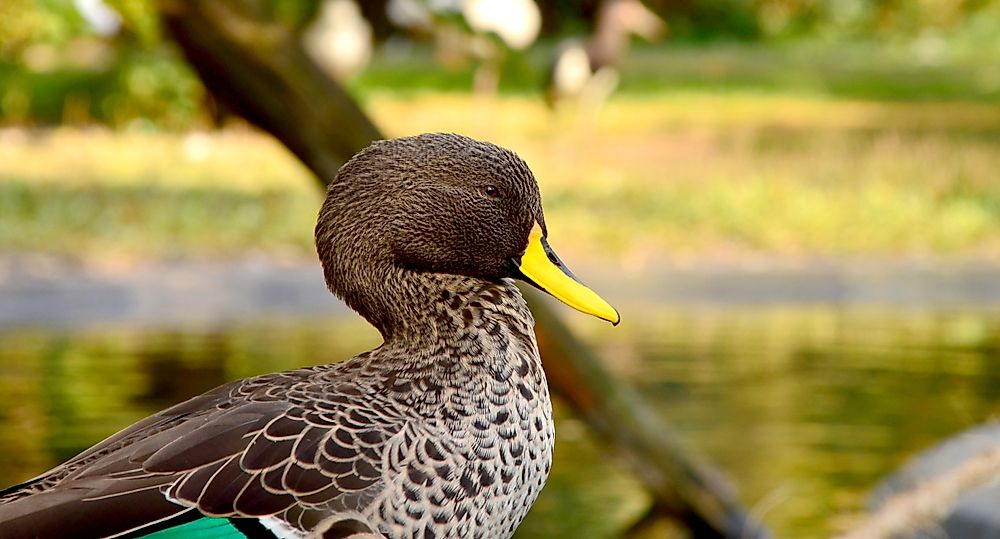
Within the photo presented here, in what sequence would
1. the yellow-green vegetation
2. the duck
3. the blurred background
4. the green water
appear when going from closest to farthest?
the duck < the green water < the blurred background < the yellow-green vegetation

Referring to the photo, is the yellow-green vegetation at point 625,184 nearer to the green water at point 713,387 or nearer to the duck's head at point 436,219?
the green water at point 713,387

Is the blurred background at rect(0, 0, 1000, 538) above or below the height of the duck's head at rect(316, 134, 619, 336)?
below

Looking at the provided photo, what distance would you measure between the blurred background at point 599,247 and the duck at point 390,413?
268 cm

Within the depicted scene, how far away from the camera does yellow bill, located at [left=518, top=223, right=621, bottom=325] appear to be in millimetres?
2672

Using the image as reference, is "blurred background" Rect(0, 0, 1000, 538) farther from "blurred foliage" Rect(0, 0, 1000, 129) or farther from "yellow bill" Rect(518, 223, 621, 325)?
"yellow bill" Rect(518, 223, 621, 325)

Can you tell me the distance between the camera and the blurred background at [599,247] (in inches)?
279

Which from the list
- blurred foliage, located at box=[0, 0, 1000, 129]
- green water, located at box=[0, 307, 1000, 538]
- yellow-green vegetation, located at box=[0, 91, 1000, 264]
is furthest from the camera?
blurred foliage, located at box=[0, 0, 1000, 129]

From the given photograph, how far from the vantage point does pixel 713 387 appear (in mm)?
8398

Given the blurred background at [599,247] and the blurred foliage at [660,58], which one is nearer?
the blurred background at [599,247]

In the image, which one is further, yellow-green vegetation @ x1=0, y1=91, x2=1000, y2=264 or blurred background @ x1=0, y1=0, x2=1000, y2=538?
yellow-green vegetation @ x1=0, y1=91, x2=1000, y2=264

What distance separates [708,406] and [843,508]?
175 centimetres

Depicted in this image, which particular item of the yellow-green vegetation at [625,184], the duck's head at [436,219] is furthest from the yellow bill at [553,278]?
the yellow-green vegetation at [625,184]

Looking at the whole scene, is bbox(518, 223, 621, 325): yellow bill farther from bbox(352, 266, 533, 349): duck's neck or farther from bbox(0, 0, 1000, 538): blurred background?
bbox(0, 0, 1000, 538): blurred background

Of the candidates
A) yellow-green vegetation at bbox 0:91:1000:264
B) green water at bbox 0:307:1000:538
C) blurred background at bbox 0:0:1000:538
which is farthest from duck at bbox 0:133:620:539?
yellow-green vegetation at bbox 0:91:1000:264
